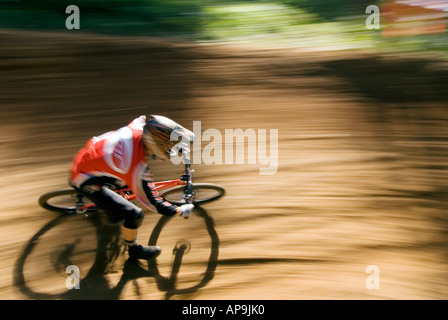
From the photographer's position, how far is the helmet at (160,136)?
3666 mm

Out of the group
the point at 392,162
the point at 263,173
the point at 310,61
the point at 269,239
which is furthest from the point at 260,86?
the point at 269,239

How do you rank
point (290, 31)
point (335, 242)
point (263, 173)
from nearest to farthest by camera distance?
1. point (335, 242)
2. point (263, 173)
3. point (290, 31)

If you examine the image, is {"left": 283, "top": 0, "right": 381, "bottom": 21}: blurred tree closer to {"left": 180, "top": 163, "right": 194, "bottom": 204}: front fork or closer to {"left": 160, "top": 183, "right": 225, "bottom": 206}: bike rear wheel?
{"left": 160, "top": 183, "right": 225, "bottom": 206}: bike rear wheel

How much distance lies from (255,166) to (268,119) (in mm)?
1017

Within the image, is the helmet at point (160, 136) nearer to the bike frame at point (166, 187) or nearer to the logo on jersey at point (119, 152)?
the logo on jersey at point (119, 152)

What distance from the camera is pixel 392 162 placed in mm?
5309

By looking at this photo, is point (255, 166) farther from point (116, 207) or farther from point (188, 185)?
point (116, 207)

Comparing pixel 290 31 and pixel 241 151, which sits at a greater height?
pixel 290 31

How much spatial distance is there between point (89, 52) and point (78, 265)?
408 cm

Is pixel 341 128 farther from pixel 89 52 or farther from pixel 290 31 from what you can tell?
pixel 89 52

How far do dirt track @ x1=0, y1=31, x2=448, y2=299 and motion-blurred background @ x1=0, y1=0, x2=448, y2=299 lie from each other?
0.07 feet

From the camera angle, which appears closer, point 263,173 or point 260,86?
point 263,173

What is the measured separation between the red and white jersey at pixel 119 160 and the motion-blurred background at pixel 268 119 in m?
1.10

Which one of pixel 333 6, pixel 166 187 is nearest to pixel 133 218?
pixel 166 187
